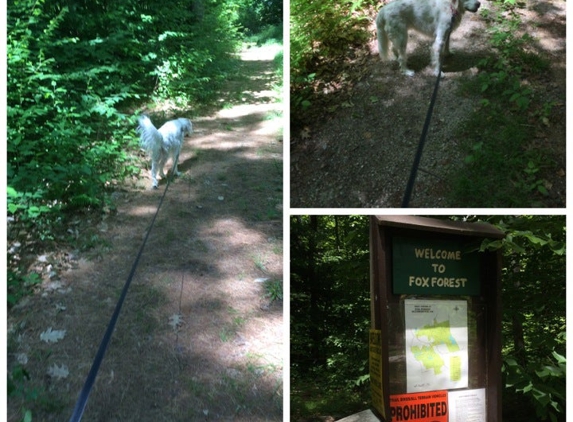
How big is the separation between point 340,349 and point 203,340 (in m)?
2.80

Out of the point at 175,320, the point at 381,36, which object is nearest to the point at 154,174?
the point at 175,320

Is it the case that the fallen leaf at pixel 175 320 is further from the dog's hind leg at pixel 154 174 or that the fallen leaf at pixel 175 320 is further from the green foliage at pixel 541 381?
the green foliage at pixel 541 381

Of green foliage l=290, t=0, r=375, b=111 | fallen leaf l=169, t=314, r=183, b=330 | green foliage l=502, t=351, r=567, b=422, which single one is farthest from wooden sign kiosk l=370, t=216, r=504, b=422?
green foliage l=290, t=0, r=375, b=111

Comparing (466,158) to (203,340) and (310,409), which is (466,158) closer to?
(203,340)

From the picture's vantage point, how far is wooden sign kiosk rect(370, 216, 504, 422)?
282cm

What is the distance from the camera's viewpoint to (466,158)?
423cm

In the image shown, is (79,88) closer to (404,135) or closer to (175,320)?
(175,320)

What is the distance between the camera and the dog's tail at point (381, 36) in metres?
5.11

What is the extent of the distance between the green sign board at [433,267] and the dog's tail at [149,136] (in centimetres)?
367

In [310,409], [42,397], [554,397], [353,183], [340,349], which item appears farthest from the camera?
[340,349]

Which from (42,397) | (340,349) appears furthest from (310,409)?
(42,397)

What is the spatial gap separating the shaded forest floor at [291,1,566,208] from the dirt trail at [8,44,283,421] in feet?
3.26

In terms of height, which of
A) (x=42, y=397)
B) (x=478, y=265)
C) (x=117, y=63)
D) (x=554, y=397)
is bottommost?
(x=554, y=397)

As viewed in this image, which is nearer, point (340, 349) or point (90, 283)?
point (90, 283)
